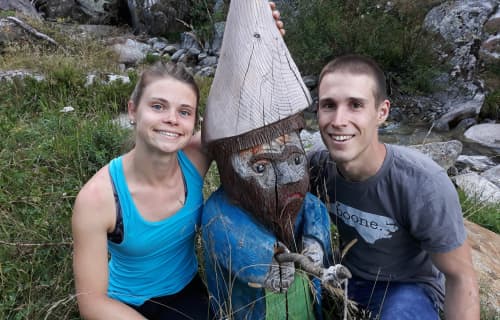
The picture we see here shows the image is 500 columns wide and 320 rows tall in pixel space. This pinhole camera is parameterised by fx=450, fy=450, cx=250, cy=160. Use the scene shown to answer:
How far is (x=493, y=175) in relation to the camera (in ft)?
17.1

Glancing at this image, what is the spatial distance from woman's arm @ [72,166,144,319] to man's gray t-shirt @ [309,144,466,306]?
920 mm

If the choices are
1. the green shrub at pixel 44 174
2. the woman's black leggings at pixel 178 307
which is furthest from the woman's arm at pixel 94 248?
the woman's black leggings at pixel 178 307

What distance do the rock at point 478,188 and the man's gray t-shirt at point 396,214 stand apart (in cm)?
218

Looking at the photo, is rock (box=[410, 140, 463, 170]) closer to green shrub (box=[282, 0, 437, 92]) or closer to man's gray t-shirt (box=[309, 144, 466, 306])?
man's gray t-shirt (box=[309, 144, 466, 306])

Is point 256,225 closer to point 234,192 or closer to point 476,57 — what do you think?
point 234,192

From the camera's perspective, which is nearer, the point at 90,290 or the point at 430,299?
the point at 90,290

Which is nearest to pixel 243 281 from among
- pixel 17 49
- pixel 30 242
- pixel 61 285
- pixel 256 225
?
pixel 256 225

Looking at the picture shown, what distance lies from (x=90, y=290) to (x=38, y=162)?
191 centimetres

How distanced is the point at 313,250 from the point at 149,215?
2.26 feet

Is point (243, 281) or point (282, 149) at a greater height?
point (282, 149)

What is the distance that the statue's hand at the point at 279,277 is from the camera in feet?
5.44

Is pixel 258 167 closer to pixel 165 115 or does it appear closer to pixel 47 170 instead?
pixel 165 115

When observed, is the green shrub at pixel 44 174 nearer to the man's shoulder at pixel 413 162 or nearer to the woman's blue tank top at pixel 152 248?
the woman's blue tank top at pixel 152 248

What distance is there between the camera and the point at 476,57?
8094 millimetres
